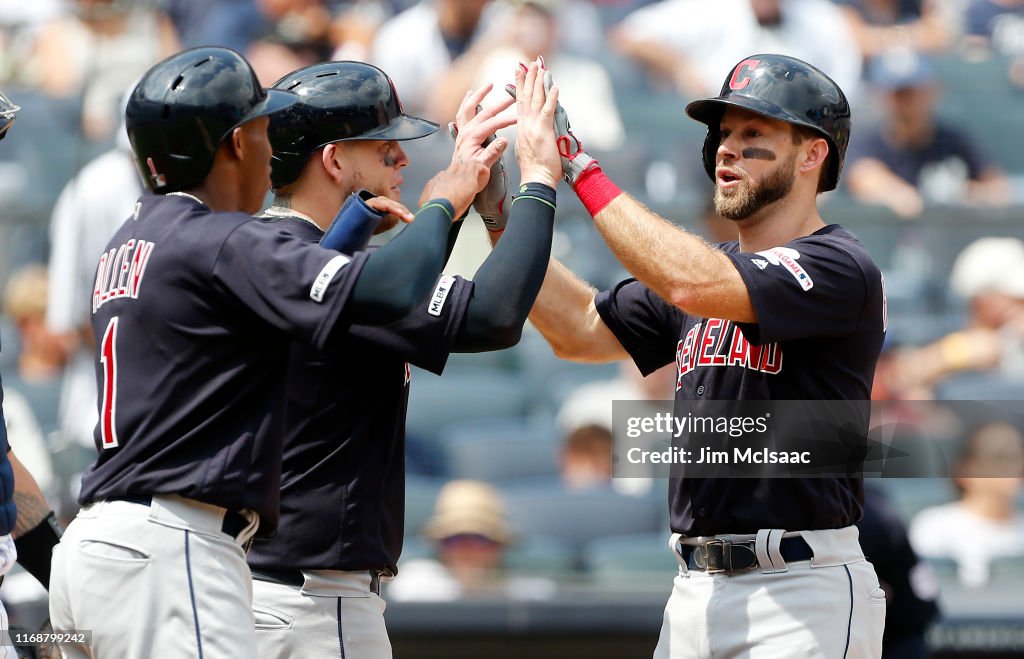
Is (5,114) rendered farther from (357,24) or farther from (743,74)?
(357,24)

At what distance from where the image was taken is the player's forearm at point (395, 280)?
2600mm

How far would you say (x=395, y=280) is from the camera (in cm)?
260

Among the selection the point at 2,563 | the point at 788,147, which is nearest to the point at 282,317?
the point at 2,563

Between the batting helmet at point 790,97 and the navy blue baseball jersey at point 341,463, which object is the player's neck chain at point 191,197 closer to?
the navy blue baseball jersey at point 341,463

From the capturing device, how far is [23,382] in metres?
6.60

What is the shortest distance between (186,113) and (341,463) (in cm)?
81

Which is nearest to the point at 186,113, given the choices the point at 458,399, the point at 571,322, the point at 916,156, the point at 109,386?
the point at 109,386

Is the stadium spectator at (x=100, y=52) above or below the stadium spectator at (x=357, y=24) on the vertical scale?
below

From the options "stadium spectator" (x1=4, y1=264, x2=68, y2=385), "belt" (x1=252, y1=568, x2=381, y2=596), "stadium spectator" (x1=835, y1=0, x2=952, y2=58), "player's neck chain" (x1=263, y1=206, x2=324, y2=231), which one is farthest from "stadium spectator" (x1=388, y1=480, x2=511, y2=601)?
"stadium spectator" (x1=835, y1=0, x2=952, y2=58)

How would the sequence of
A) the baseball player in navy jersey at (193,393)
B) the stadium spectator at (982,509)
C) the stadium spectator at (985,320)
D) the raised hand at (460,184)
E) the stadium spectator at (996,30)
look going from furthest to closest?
the stadium spectator at (996,30), the stadium spectator at (985,320), the stadium spectator at (982,509), the raised hand at (460,184), the baseball player in navy jersey at (193,393)

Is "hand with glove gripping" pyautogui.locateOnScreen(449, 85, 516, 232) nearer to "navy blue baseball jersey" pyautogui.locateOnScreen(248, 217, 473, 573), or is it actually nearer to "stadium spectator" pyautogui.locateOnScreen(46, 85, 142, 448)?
"navy blue baseball jersey" pyautogui.locateOnScreen(248, 217, 473, 573)

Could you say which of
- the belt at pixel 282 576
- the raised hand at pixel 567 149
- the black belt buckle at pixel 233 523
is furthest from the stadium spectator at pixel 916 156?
the black belt buckle at pixel 233 523

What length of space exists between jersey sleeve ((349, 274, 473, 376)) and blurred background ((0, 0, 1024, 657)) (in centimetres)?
244

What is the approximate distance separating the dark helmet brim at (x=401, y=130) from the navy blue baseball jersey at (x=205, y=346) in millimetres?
554
